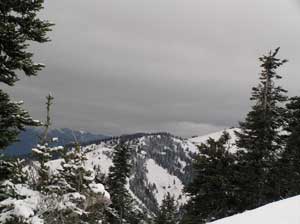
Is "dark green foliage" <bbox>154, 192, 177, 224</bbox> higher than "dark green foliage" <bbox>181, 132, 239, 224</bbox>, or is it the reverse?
"dark green foliage" <bbox>181, 132, 239, 224</bbox>

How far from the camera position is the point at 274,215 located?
7840mm

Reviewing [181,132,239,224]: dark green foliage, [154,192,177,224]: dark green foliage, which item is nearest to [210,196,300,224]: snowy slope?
[181,132,239,224]: dark green foliage

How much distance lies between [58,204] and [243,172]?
1934cm

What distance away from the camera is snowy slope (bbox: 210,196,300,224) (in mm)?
7431

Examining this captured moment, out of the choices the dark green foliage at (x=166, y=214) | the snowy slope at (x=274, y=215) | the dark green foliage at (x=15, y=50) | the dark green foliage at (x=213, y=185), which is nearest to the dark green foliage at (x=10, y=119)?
the dark green foliage at (x=15, y=50)

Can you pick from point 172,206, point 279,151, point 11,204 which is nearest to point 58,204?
point 11,204

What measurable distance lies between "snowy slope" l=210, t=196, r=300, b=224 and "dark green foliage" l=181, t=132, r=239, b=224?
17.6 meters

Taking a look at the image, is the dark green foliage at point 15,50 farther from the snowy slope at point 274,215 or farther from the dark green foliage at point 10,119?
the snowy slope at point 274,215

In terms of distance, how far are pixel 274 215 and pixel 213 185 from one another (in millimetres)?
19393

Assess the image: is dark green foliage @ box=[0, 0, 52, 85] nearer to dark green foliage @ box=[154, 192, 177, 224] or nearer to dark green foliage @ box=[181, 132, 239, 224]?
dark green foliage @ box=[181, 132, 239, 224]

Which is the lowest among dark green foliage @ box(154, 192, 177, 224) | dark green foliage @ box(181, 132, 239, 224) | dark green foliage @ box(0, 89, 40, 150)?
dark green foliage @ box(154, 192, 177, 224)

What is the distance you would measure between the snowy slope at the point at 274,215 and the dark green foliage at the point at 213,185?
691 inches

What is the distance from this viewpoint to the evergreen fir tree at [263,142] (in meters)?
26.7

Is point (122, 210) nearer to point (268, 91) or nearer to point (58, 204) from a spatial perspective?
point (268, 91)
